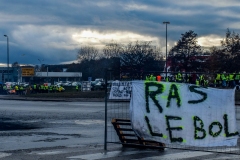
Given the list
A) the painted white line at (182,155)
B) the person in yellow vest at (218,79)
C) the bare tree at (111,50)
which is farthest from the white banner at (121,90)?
the bare tree at (111,50)

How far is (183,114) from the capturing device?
39.7 feet

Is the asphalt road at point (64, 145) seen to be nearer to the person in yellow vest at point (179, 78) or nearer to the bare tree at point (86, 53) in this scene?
the person in yellow vest at point (179, 78)

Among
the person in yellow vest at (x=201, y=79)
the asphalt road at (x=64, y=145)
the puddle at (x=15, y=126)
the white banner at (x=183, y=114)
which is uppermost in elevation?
the person in yellow vest at (x=201, y=79)

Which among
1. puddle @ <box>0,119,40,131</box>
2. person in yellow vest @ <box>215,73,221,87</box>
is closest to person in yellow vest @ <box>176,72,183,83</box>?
person in yellow vest @ <box>215,73,221,87</box>

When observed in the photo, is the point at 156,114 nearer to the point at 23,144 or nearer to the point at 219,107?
the point at 219,107

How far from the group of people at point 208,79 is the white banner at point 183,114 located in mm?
324

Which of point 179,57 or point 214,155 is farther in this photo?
point 179,57

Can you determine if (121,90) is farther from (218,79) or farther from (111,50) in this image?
(111,50)

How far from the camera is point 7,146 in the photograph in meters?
14.6

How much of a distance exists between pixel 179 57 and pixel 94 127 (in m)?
58.8

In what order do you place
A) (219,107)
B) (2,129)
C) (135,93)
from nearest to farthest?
(219,107) < (135,93) < (2,129)

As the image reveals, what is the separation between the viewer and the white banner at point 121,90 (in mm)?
13156

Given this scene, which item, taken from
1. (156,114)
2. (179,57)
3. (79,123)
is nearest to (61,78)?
(179,57)

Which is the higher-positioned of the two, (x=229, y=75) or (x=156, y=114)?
(x=229, y=75)
